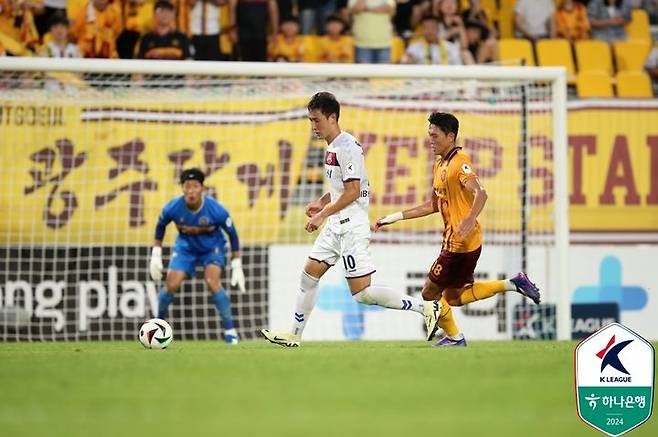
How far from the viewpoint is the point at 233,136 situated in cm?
1555

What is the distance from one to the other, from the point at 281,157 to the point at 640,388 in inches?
369

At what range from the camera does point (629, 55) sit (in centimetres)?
1939

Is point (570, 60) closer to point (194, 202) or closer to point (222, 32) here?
point (222, 32)

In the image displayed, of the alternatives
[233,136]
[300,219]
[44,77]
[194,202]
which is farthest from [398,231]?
[44,77]

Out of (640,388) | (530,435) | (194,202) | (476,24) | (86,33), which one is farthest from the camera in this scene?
(476,24)

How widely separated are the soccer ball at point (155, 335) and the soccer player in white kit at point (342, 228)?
951 mm

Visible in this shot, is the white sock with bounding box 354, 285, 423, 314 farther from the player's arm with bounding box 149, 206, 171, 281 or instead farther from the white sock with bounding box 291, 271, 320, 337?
the player's arm with bounding box 149, 206, 171, 281

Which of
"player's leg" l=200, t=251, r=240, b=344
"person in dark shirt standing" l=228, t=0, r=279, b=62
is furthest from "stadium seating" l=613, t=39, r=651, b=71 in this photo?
"player's leg" l=200, t=251, r=240, b=344

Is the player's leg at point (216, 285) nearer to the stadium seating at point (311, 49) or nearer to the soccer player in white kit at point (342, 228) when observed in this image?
the soccer player in white kit at point (342, 228)

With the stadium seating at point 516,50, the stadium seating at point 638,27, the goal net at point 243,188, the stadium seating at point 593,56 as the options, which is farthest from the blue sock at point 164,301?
the stadium seating at point 638,27

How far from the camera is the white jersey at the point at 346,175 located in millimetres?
10266

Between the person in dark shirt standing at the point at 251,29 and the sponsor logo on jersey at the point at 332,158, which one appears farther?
the person in dark shirt standing at the point at 251,29

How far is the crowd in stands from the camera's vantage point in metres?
16.6

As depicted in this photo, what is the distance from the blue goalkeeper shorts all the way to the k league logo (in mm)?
7327
